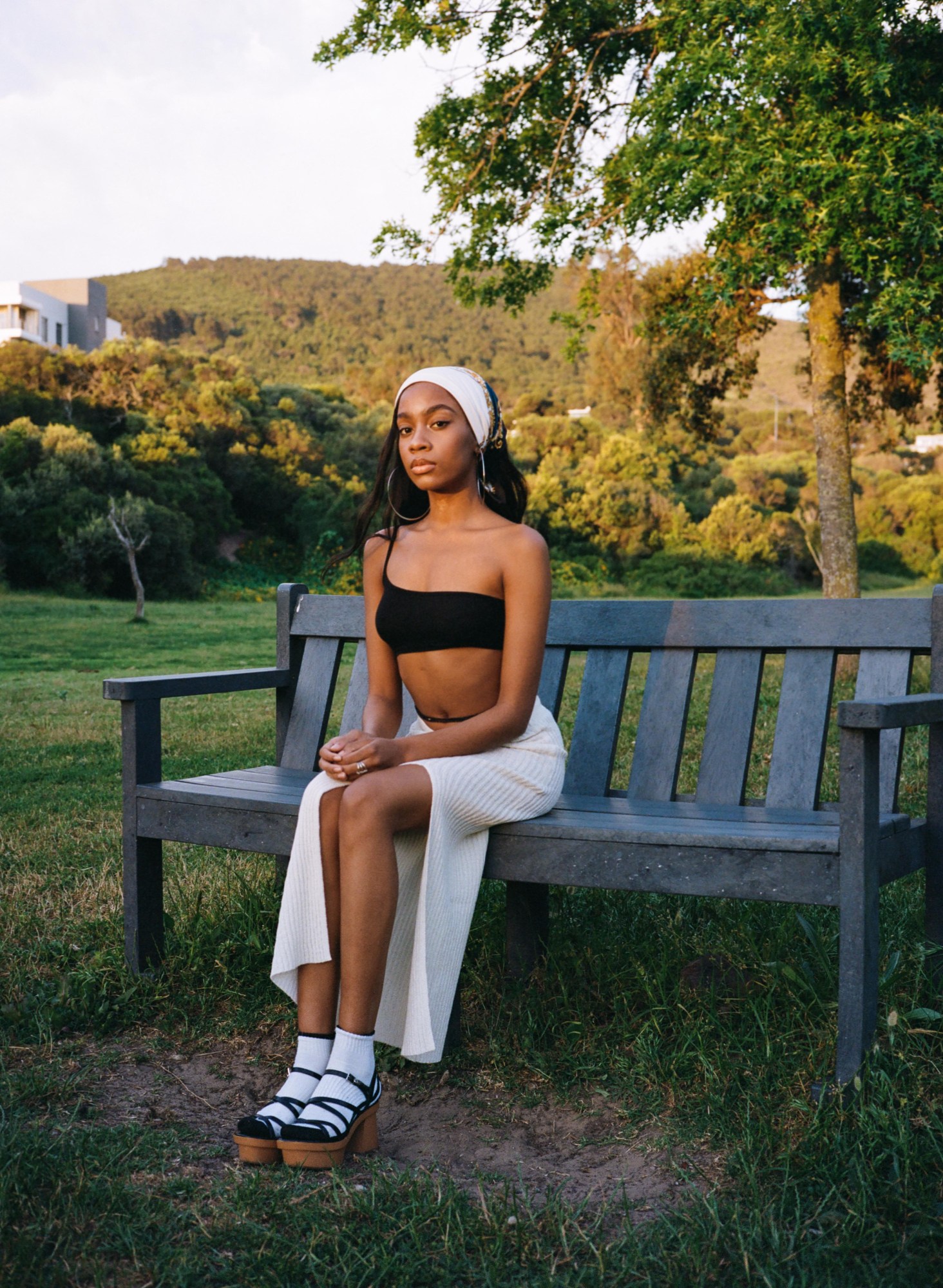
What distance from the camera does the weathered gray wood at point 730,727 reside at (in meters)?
3.00

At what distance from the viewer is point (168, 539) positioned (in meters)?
27.0

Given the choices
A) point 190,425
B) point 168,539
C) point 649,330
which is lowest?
point 168,539

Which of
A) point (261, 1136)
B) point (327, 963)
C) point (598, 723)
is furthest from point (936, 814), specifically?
point (261, 1136)

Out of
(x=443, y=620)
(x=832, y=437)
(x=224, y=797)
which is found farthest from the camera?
(x=832, y=437)

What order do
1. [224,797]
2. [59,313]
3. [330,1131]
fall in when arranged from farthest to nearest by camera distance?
[59,313] → [224,797] → [330,1131]

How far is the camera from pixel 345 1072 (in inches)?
92.9

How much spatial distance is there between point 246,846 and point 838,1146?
151 cm

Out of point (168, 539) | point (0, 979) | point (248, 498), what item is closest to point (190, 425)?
point (248, 498)

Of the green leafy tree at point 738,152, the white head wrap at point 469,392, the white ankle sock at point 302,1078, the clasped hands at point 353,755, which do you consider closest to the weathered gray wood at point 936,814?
the white head wrap at point 469,392

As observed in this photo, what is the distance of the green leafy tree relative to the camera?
888 centimetres

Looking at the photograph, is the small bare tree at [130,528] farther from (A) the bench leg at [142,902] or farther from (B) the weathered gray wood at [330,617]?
(A) the bench leg at [142,902]

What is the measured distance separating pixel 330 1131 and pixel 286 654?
1790mm

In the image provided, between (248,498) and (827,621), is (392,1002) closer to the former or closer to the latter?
(827,621)

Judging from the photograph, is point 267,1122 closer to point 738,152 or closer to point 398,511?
point 398,511
